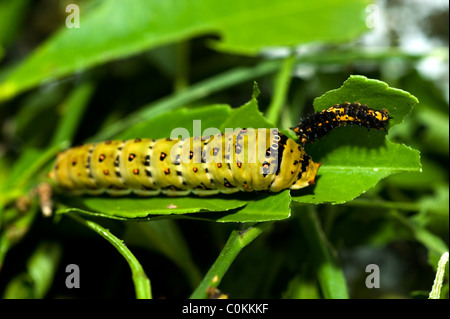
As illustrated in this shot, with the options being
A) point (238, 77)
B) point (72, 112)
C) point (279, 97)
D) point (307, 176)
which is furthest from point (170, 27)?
point (307, 176)

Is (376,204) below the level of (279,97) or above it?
below

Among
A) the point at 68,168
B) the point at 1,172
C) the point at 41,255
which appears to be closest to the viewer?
the point at 68,168

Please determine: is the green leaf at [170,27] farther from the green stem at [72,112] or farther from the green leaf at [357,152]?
the green leaf at [357,152]

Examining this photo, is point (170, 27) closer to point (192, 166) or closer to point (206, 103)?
point (206, 103)

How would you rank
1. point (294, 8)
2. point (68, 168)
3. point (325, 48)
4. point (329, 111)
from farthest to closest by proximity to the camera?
1. point (325, 48)
2. point (294, 8)
3. point (68, 168)
4. point (329, 111)

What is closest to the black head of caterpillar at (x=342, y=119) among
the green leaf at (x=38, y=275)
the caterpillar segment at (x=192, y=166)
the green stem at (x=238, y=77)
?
the caterpillar segment at (x=192, y=166)

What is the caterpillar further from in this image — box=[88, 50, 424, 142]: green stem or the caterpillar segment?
box=[88, 50, 424, 142]: green stem
